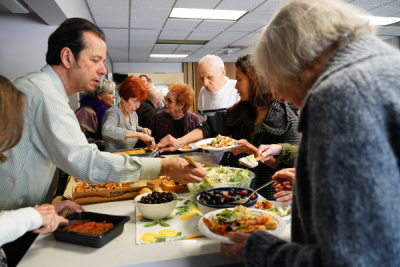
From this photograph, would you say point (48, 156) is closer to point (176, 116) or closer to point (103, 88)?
point (176, 116)

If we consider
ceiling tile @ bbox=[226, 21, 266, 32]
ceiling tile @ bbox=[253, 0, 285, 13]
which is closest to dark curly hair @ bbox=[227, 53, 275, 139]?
ceiling tile @ bbox=[253, 0, 285, 13]

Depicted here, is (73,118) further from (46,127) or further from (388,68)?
(388,68)

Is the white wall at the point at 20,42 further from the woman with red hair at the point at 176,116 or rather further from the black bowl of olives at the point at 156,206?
the black bowl of olives at the point at 156,206

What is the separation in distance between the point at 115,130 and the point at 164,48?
5.96 m

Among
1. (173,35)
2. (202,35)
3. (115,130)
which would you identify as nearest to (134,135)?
(115,130)

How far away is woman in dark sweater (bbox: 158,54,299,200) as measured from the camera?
1.99m

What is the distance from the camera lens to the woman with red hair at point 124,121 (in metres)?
3.33

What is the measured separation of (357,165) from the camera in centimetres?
54

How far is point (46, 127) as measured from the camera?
4.31 feet

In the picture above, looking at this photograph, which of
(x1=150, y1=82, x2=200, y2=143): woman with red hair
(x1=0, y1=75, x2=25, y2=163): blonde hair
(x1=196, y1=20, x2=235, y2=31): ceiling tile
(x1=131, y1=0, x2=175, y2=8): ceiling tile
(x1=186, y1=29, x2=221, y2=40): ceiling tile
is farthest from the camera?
(x1=186, y1=29, x2=221, y2=40): ceiling tile

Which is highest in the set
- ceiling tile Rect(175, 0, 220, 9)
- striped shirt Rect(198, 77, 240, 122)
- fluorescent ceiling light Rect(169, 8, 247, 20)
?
fluorescent ceiling light Rect(169, 8, 247, 20)

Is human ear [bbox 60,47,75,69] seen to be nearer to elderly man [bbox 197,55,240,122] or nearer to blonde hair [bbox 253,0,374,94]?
blonde hair [bbox 253,0,374,94]

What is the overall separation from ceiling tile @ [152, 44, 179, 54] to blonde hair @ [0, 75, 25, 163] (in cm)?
761

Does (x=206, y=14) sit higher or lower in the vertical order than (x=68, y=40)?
higher
